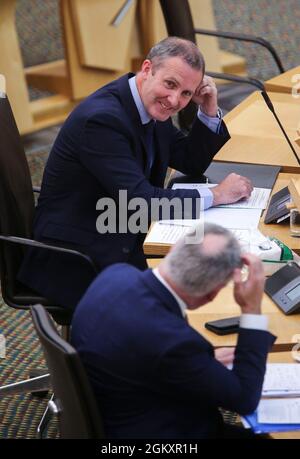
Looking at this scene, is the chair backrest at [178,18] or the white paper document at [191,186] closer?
the white paper document at [191,186]

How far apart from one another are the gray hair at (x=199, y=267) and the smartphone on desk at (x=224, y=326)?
39 centimetres

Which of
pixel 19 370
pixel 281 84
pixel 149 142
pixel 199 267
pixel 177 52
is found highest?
pixel 177 52

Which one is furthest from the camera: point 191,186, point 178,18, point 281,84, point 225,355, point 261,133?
point 178,18

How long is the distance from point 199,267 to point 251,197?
4.00ft

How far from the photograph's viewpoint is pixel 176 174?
138 inches

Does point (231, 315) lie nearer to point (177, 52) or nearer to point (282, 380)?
point (282, 380)

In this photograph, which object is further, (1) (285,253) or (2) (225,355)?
(1) (285,253)

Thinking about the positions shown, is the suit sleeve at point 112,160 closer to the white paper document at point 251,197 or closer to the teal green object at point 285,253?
the white paper document at point 251,197
